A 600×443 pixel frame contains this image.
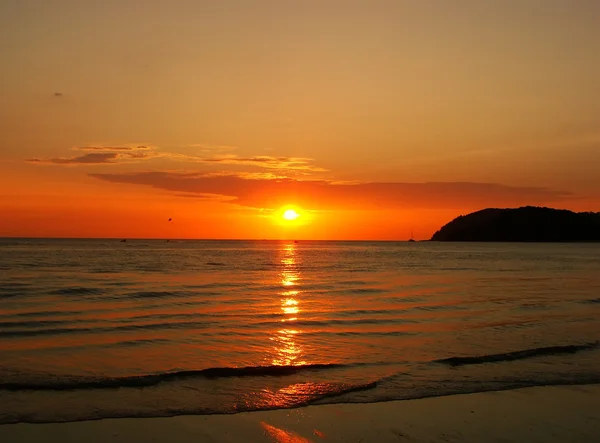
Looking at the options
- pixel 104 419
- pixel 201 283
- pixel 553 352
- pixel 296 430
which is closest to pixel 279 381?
pixel 296 430

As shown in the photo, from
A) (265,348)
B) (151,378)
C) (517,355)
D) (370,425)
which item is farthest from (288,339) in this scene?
(370,425)

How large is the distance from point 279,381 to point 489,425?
5.36 meters

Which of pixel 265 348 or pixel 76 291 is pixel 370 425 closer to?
pixel 265 348

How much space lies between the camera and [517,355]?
1753 centimetres

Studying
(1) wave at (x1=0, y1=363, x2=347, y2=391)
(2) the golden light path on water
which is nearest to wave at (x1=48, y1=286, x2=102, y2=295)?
(2) the golden light path on water

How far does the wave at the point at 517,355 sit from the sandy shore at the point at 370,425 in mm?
3797

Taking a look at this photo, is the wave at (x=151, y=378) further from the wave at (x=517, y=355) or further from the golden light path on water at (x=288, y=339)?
the wave at (x=517, y=355)

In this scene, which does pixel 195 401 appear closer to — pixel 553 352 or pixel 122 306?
pixel 553 352

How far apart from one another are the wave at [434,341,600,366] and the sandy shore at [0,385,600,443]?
3797 mm

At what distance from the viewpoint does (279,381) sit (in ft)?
47.2

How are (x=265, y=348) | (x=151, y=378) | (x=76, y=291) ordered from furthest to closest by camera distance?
(x=76, y=291)
(x=265, y=348)
(x=151, y=378)

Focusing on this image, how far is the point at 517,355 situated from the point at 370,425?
27.6ft

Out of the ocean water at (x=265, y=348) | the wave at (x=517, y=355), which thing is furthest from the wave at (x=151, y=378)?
the wave at (x=517, y=355)

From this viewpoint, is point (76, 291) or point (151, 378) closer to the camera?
point (151, 378)
